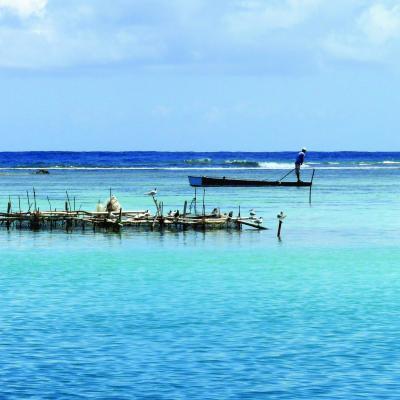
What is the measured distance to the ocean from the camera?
13234 millimetres

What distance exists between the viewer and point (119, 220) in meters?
Result: 32.2

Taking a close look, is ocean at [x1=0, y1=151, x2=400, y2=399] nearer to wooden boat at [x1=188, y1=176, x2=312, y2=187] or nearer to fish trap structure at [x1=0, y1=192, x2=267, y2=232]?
fish trap structure at [x1=0, y1=192, x2=267, y2=232]

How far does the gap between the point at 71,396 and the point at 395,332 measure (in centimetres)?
590

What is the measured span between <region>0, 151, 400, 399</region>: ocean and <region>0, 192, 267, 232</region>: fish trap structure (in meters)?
0.67

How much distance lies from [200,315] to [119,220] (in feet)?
48.5

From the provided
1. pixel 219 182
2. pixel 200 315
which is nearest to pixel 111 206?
pixel 200 315

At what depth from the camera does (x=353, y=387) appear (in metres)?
13.0

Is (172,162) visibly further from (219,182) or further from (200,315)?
(200,315)

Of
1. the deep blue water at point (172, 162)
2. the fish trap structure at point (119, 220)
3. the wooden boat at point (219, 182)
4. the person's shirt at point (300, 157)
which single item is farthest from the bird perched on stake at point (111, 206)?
the deep blue water at point (172, 162)

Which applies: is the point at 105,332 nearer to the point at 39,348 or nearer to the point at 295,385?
the point at 39,348

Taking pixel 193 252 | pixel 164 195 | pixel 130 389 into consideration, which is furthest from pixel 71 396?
pixel 164 195

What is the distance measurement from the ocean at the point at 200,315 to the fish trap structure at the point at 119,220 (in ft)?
2.19

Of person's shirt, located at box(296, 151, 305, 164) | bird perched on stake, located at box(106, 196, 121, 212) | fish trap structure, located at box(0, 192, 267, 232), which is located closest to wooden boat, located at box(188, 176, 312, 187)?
person's shirt, located at box(296, 151, 305, 164)

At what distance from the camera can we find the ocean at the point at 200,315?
13234mm
